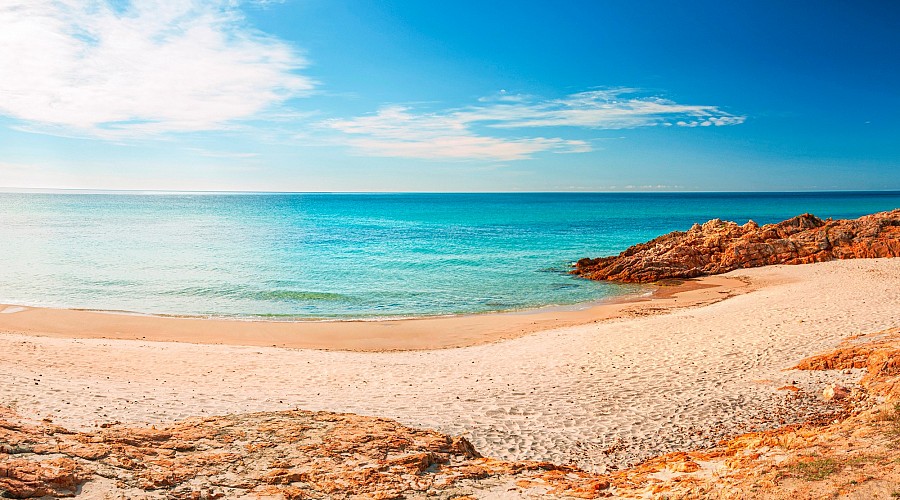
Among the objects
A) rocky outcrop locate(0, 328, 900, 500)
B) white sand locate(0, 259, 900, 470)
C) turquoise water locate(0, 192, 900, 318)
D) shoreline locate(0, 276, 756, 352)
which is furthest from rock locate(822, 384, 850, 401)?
turquoise water locate(0, 192, 900, 318)

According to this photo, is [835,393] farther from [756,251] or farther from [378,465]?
[756,251]

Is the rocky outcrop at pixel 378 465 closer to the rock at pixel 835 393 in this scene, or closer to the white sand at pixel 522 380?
the white sand at pixel 522 380

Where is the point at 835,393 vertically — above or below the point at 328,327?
above

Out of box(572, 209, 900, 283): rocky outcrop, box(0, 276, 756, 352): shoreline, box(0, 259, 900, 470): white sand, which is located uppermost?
box(572, 209, 900, 283): rocky outcrop

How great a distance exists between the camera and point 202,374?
1262 centimetres

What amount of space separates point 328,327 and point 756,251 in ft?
A: 79.7

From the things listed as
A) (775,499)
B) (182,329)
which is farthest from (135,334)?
(775,499)

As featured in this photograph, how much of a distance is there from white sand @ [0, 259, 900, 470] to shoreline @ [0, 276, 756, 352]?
143 centimetres

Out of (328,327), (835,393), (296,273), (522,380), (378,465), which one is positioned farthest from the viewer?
(296,273)

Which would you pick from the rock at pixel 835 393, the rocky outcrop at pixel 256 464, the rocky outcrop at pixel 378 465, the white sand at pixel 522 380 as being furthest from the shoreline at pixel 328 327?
the rock at pixel 835 393

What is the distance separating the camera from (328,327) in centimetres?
1962

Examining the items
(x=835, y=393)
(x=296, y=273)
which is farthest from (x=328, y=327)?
(x=835, y=393)

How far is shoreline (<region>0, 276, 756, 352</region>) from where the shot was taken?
17.6 metres

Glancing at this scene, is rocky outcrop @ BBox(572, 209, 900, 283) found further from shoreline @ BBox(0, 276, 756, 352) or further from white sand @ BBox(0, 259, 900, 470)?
white sand @ BBox(0, 259, 900, 470)
